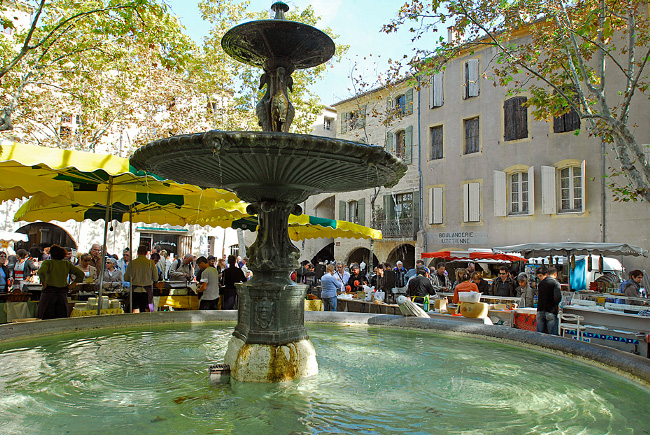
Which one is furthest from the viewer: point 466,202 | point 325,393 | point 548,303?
point 466,202

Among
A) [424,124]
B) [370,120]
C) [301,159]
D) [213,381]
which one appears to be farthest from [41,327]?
[370,120]

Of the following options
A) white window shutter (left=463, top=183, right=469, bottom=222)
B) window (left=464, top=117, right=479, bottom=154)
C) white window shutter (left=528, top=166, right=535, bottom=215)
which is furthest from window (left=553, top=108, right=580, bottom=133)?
white window shutter (left=463, top=183, right=469, bottom=222)

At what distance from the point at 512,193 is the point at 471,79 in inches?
228

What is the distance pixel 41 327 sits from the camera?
5617mm

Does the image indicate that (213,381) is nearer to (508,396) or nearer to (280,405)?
(280,405)

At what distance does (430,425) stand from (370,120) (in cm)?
2782

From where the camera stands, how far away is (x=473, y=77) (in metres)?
23.9

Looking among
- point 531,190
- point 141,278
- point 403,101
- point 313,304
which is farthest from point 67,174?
point 403,101

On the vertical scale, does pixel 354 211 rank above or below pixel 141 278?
above

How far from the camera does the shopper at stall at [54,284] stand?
7.30m

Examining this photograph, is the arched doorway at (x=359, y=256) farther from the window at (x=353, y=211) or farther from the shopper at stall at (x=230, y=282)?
the shopper at stall at (x=230, y=282)

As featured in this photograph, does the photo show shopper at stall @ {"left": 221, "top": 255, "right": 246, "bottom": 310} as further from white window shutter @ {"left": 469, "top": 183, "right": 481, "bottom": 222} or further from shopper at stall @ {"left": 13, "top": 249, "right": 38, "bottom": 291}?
white window shutter @ {"left": 469, "top": 183, "right": 481, "bottom": 222}

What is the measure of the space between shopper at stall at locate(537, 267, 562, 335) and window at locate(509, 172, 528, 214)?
14.3 metres

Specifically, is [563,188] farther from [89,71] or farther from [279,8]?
[279,8]
